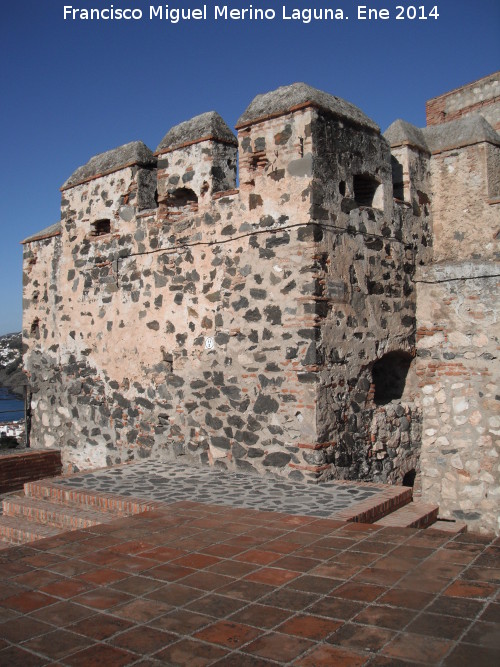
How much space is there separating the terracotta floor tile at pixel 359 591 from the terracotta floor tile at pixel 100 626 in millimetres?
1078

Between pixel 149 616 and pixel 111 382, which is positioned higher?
pixel 111 382

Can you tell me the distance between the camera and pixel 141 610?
3221mm

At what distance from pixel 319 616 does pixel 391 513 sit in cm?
264

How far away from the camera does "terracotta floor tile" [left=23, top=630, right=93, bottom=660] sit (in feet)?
9.20

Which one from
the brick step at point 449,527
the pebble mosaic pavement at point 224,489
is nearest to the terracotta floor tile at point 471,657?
the pebble mosaic pavement at point 224,489

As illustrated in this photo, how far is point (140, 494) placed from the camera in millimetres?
6027

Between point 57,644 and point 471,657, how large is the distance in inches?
69.6

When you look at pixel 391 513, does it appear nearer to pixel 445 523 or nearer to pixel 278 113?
pixel 445 523

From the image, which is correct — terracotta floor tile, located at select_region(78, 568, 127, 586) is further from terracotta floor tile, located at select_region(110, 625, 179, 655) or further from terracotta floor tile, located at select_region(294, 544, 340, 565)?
terracotta floor tile, located at select_region(294, 544, 340, 565)

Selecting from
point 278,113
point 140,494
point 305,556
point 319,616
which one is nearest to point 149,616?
point 319,616

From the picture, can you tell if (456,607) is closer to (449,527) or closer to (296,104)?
(449,527)

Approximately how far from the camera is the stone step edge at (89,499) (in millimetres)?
5598

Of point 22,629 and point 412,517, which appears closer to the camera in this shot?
point 22,629

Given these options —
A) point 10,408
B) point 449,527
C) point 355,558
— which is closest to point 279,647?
point 355,558
